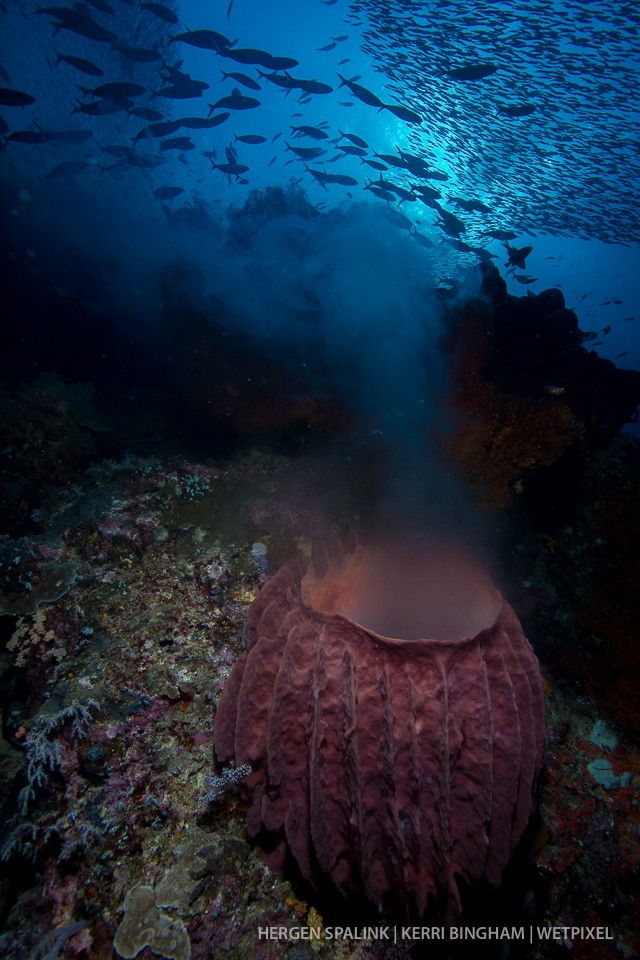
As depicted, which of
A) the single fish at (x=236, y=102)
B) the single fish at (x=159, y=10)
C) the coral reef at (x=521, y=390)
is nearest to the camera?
the coral reef at (x=521, y=390)

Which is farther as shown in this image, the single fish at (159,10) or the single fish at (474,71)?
the single fish at (474,71)

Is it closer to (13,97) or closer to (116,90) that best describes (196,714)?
(13,97)

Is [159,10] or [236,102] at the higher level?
[159,10]

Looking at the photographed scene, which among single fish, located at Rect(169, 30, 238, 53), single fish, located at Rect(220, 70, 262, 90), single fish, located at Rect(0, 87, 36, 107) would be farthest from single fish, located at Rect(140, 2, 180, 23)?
single fish, located at Rect(0, 87, 36, 107)

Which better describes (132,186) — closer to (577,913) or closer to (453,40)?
(453,40)

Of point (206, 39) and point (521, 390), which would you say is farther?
point (206, 39)

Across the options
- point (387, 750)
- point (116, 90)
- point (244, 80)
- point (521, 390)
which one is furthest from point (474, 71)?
point (387, 750)

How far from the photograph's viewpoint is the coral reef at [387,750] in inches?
81.2

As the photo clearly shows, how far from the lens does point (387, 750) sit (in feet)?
6.80

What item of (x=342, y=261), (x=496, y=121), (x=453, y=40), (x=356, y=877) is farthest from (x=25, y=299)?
(x=496, y=121)

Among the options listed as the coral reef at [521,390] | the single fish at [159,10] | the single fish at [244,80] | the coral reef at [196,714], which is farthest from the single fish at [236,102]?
the coral reef at [196,714]

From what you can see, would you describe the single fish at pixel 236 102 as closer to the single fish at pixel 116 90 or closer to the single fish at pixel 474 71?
the single fish at pixel 116 90

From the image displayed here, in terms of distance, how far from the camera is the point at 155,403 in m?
7.42

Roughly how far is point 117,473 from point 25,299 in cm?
614
